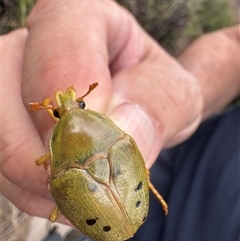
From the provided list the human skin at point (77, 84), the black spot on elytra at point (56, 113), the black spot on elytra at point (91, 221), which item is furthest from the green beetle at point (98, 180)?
the human skin at point (77, 84)

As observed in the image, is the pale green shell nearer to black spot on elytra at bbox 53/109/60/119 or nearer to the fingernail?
black spot on elytra at bbox 53/109/60/119

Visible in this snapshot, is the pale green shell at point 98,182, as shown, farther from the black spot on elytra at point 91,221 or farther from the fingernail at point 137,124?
the fingernail at point 137,124

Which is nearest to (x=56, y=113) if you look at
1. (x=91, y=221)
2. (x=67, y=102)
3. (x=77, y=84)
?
(x=67, y=102)

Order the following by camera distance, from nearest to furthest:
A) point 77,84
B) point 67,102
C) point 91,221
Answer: point 91,221 < point 67,102 < point 77,84

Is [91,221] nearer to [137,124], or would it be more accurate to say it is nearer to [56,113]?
[56,113]

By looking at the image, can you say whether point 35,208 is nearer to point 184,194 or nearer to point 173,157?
point 184,194

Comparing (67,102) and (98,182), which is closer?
(98,182)

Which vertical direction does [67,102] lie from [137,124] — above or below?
above

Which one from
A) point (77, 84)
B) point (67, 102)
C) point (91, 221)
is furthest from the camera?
point (77, 84)
